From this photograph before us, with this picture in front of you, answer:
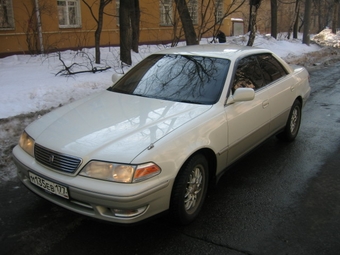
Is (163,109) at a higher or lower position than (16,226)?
higher

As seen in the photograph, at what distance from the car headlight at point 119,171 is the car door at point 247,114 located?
1.18 meters

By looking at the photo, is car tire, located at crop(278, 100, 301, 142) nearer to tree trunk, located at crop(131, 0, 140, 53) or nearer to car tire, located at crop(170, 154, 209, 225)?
car tire, located at crop(170, 154, 209, 225)

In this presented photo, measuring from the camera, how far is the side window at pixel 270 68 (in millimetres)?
4715

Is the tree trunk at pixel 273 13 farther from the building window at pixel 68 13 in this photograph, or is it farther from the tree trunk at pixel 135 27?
the building window at pixel 68 13

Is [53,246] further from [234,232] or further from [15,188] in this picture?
[234,232]

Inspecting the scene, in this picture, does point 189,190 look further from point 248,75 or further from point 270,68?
point 270,68

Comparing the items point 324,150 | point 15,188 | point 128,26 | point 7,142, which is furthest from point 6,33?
point 324,150

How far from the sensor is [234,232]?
3.18 m

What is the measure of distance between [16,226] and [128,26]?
827 cm

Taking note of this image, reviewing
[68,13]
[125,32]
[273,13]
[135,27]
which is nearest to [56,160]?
[125,32]

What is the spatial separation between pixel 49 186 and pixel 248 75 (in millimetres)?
2632

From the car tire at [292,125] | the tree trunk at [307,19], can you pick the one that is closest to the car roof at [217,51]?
the car tire at [292,125]

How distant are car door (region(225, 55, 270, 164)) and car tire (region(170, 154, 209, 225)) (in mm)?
494

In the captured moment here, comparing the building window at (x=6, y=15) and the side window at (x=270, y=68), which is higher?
the building window at (x=6, y=15)
